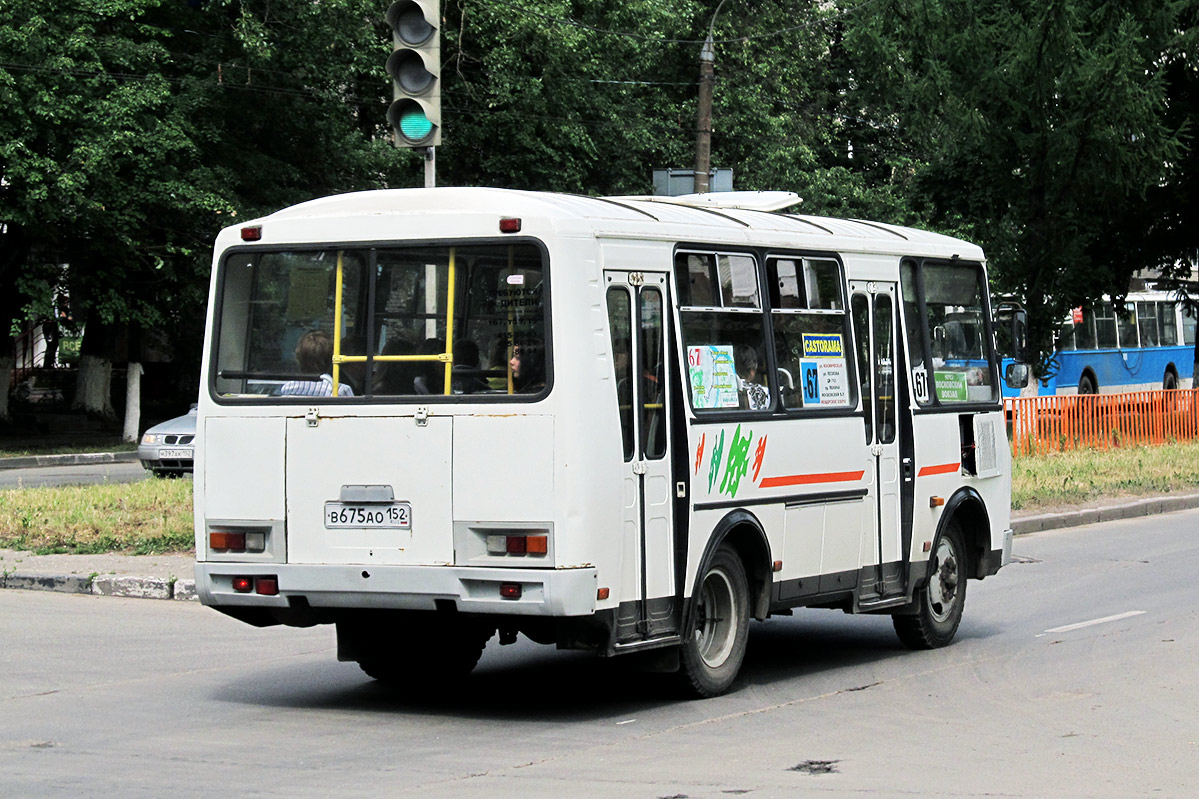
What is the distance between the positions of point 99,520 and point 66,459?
1638cm

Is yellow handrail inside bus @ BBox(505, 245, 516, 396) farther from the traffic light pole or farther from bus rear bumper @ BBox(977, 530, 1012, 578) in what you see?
the traffic light pole

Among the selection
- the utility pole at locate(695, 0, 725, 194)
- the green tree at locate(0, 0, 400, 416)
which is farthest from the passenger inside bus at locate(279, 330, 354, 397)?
the green tree at locate(0, 0, 400, 416)

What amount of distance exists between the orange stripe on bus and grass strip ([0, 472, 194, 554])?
749 centimetres

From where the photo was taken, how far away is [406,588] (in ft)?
28.1

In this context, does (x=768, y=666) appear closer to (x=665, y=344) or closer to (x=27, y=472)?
(x=665, y=344)

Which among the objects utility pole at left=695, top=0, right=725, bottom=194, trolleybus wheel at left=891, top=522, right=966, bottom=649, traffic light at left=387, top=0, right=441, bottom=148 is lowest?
trolleybus wheel at left=891, top=522, right=966, bottom=649

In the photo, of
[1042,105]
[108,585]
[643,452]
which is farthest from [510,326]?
[1042,105]

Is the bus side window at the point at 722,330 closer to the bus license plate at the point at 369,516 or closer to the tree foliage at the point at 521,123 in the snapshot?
the bus license plate at the point at 369,516

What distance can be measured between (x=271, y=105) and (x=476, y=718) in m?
27.9

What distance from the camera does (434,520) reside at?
8609mm

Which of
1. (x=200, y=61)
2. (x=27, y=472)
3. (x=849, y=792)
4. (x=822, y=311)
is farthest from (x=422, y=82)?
(x=200, y=61)

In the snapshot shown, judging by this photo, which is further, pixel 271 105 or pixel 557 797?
pixel 271 105

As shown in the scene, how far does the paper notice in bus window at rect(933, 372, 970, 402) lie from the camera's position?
38.5ft

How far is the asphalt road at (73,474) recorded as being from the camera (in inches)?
1022
